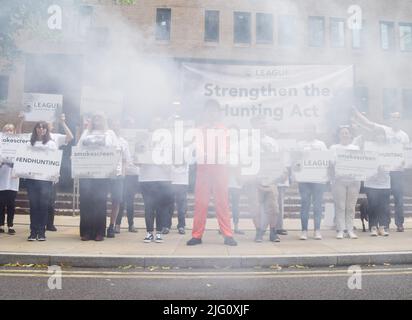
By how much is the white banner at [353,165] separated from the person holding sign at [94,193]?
9.47 feet

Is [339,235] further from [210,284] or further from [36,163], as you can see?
[36,163]

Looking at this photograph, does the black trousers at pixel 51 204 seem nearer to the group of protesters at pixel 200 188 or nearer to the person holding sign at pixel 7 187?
the group of protesters at pixel 200 188

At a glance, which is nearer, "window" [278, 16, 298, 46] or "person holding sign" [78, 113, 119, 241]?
"window" [278, 16, 298, 46]

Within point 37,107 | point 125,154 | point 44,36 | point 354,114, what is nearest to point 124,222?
point 125,154

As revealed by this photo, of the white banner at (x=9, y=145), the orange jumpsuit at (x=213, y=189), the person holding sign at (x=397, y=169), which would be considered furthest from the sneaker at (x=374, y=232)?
the white banner at (x=9, y=145)

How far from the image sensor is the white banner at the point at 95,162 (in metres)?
5.07

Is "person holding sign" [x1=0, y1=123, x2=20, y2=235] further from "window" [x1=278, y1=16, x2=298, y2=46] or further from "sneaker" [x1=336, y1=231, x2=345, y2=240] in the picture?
"sneaker" [x1=336, y1=231, x2=345, y2=240]

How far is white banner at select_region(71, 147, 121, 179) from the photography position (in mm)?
5066

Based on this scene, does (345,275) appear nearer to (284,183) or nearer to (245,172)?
(245,172)

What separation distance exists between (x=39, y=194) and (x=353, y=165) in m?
3.98

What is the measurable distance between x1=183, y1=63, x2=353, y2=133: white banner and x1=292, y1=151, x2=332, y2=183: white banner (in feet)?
9.31

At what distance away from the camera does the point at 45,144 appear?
5.14 meters

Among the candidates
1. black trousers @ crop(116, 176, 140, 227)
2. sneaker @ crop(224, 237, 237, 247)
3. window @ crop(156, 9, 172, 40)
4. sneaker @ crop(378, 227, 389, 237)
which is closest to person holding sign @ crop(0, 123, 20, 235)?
black trousers @ crop(116, 176, 140, 227)
